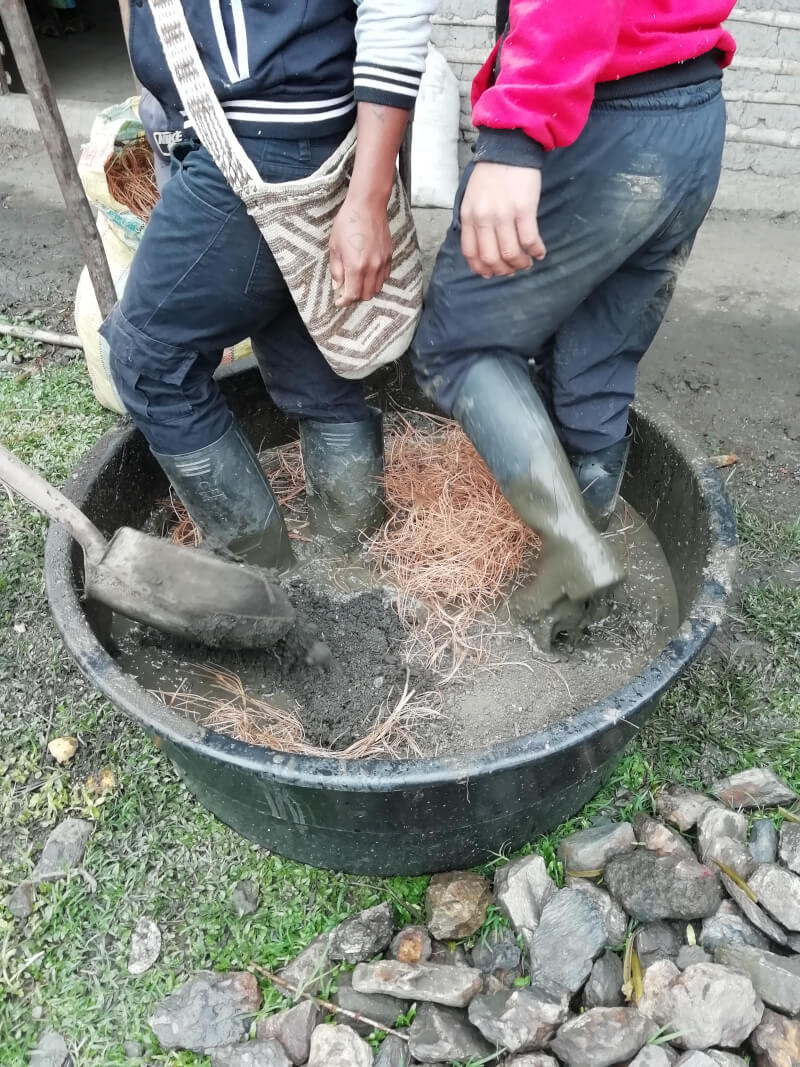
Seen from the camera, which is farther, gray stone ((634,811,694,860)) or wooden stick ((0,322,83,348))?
wooden stick ((0,322,83,348))

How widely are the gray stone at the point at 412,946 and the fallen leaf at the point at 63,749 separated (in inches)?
27.2

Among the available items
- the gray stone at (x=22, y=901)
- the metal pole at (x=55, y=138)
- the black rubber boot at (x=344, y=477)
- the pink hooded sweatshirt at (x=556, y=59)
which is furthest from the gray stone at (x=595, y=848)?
the metal pole at (x=55, y=138)

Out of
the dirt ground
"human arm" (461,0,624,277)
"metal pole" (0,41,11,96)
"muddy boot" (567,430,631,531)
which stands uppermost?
"human arm" (461,0,624,277)

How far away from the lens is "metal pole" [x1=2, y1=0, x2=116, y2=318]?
5.23 ft

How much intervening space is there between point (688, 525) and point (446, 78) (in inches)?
91.3

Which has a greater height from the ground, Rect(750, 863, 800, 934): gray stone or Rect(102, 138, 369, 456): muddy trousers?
Rect(102, 138, 369, 456): muddy trousers

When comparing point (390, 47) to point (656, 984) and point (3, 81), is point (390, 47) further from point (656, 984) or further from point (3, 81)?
point (3, 81)

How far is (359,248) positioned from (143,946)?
3.64 ft

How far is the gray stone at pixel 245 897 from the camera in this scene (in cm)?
143

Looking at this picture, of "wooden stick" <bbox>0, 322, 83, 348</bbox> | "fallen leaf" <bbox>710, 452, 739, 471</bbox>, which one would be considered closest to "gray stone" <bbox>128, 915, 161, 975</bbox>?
"fallen leaf" <bbox>710, 452, 739, 471</bbox>

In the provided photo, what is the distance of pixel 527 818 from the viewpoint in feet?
4.47

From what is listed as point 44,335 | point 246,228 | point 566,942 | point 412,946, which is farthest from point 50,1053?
point 44,335

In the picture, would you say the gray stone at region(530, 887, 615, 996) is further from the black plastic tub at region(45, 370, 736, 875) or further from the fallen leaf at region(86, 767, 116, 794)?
the fallen leaf at region(86, 767, 116, 794)

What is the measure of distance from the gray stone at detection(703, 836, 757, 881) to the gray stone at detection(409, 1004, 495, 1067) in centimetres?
46
